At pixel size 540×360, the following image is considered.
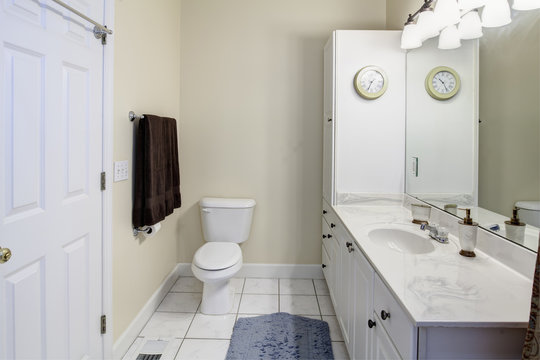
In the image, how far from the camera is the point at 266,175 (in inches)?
107

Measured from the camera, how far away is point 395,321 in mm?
955

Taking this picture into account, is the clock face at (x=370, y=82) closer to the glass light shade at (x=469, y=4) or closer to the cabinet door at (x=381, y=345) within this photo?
the glass light shade at (x=469, y=4)

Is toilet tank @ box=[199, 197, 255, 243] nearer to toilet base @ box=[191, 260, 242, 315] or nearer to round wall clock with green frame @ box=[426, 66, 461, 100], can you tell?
toilet base @ box=[191, 260, 242, 315]

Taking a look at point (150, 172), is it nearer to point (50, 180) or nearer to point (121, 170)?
point (121, 170)

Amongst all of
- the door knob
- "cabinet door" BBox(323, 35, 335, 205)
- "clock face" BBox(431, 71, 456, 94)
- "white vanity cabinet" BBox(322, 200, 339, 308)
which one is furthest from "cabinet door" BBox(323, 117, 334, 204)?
the door knob

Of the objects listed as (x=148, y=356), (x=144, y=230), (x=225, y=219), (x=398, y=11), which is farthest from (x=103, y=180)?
(x=398, y=11)

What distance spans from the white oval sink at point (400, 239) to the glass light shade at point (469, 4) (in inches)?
43.6

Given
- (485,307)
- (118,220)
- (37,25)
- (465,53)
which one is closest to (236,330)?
(118,220)

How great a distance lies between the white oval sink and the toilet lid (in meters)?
1.01

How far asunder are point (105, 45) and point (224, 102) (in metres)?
1.26

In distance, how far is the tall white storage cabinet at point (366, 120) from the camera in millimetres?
2174

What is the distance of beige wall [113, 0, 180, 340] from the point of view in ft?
5.40

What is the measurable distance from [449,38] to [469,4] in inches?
9.3

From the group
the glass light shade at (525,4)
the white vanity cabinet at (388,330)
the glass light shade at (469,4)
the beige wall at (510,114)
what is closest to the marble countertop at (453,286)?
the white vanity cabinet at (388,330)
